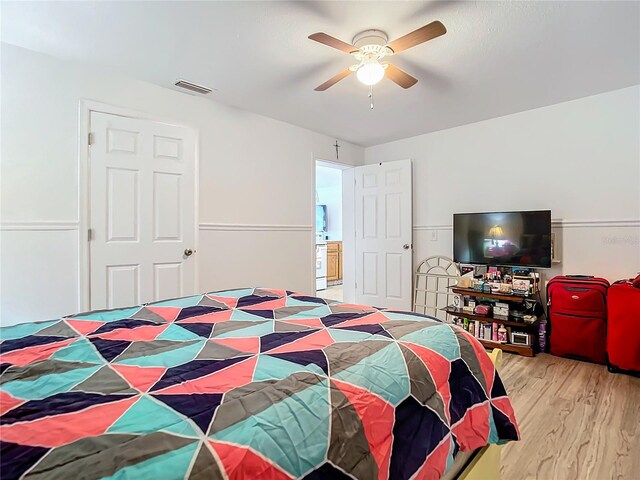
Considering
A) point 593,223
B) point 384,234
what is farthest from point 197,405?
point 384,234

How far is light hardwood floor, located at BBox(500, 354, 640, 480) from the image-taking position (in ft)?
5.32

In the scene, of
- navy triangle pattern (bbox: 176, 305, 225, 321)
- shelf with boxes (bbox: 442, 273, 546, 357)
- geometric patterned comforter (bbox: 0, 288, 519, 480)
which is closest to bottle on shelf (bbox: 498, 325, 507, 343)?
shelf with boxes (bbox: 442, 273, 546, 357)

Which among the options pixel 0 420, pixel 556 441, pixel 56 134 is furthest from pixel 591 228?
pixel 56 134

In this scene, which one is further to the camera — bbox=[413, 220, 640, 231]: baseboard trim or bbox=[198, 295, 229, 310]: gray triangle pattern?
bbox=[413, 220, 640, 231]: baseboard trim

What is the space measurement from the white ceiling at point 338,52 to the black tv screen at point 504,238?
1.12 meters

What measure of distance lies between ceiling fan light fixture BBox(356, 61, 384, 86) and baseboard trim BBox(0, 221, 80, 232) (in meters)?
2.36

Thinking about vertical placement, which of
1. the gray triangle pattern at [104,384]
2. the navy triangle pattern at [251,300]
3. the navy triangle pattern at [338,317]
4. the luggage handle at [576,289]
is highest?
the navy triangle pattern at [251,300]

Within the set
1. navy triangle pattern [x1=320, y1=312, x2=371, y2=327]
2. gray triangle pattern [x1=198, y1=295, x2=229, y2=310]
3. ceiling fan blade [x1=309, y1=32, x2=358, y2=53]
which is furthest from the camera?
ceiling fan blade [x1=309, y1=32, x2=358, y2=53]

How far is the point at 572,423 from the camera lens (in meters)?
1.99

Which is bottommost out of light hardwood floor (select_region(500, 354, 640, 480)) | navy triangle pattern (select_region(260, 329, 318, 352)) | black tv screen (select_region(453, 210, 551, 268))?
light hardwood floor (select_region(500, 354, 640, 480))

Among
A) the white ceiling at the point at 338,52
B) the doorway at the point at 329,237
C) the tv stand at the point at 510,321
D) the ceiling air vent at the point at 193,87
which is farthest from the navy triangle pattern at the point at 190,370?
the doorway at the point at 329,237

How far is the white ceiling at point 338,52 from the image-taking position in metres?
1.95

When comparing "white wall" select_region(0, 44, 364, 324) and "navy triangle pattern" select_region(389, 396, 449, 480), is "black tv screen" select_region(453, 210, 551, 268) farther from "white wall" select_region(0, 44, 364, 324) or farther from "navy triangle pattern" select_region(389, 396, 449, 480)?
"navy triangle pattern" select_region(389, 396, 449, 480)

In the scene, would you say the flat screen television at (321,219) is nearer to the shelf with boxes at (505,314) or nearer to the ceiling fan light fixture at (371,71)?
the shelf with boxes at (505,314)
